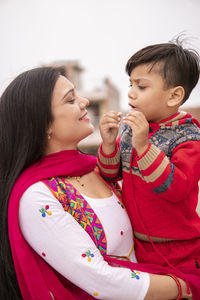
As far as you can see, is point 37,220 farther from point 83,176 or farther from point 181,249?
point 181,249

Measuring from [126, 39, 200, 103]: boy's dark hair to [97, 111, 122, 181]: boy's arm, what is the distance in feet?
0.88

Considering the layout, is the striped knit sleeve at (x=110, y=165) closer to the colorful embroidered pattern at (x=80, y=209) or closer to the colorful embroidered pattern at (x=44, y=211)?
the colorful embroidered pattern at (x=80, y=209)

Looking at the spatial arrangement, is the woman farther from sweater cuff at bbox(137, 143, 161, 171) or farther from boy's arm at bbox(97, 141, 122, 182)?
sweater cuff at bbox(137, 143, 161, 171)

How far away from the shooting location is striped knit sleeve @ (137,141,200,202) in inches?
40.6

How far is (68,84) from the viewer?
1.31 meters

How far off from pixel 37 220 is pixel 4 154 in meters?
0.39

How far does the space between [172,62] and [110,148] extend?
500 mm

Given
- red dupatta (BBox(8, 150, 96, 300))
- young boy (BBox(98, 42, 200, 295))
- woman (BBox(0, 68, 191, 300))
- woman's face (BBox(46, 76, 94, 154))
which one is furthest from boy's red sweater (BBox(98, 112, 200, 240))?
red dupatta (BBox(8, 150, 96, 300))

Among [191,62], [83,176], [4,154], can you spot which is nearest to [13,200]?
[4,154]

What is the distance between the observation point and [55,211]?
41.7 inches

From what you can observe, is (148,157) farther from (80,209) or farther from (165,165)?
(80,209)

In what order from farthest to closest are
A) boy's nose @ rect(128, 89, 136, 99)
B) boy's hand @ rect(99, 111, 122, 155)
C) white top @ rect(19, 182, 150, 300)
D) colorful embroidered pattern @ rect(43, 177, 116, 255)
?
boy's hand @ rect(99, 111, 122, 155) → boy's nose @ rect(128, 89, 136, 99) → colorful embroidered pattern @ rect(43, 177, 116, 255) → white top @ rect(19, 182, 150, 300)

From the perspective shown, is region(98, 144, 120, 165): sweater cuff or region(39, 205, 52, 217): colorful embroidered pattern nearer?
region(39, 205, 52, 217): colorful embroidered pattern

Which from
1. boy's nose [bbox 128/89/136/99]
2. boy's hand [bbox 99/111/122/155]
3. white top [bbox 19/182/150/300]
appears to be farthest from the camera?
boy's hand [bbox 99/111/122/155]
